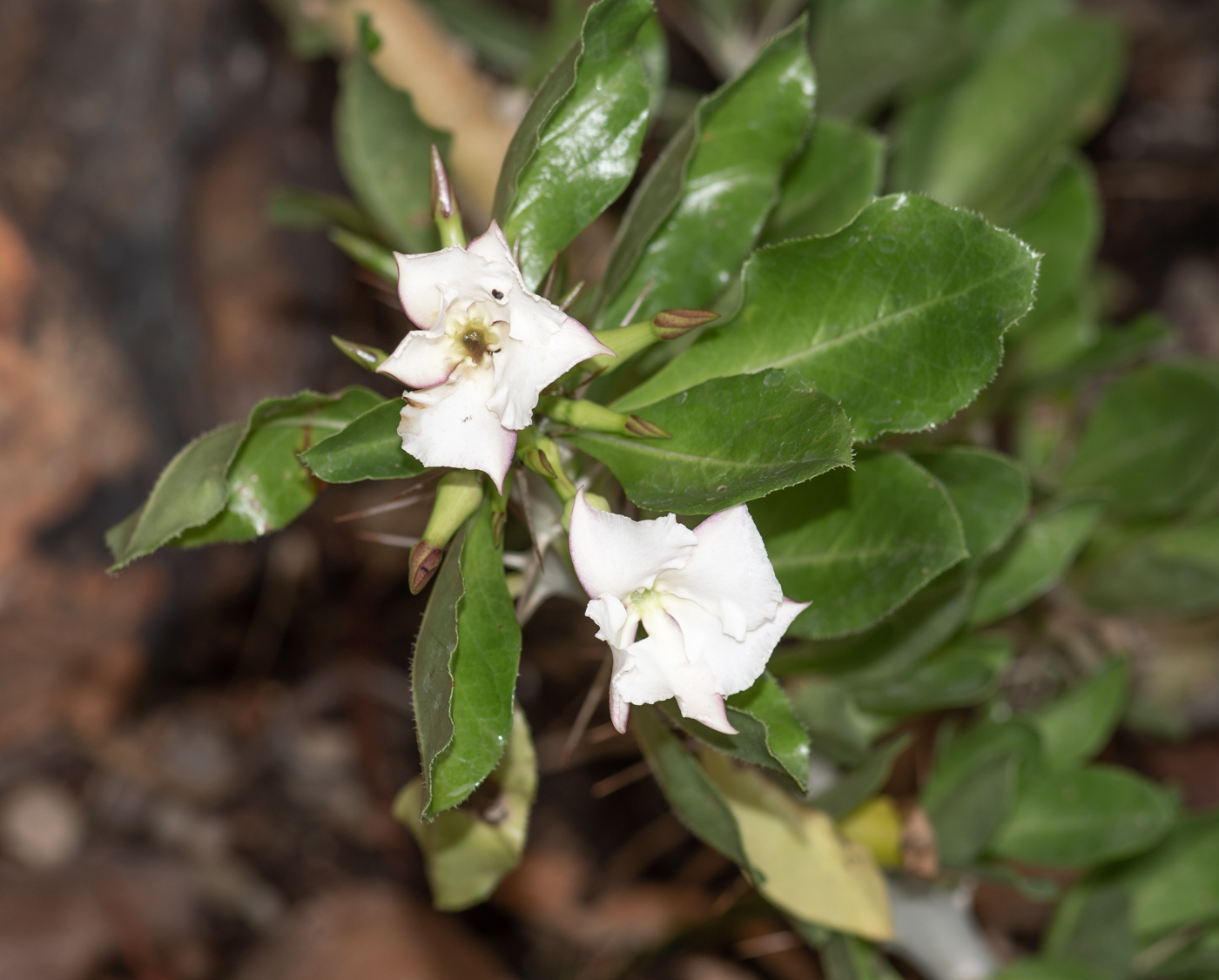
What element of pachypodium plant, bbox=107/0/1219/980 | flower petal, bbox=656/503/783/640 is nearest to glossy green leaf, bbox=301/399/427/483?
pachypodium plant, bbox=107/0/1219/980

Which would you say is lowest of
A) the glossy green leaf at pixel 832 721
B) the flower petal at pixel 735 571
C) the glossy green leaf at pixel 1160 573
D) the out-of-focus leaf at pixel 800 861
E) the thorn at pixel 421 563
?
the glossy green leaf at pixel 1160 573

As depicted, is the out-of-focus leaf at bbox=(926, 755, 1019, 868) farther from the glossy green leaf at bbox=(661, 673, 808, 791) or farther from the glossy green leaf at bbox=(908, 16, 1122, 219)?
the glossy green leaf at bbox=(908, 16, 1122, 219)

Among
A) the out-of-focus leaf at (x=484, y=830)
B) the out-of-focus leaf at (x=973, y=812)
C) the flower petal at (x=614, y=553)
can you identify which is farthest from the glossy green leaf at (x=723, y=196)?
the out-of-focus leaf at (x=973, y=812)

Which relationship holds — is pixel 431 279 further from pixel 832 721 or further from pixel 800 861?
pixel 800 861

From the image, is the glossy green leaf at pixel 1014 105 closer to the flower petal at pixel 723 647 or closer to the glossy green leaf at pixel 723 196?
the glossy green leaf at pixel 723 196

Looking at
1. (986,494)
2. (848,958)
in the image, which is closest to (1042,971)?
(848,958)

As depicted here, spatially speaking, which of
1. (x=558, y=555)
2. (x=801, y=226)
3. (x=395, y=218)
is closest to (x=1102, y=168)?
(x=801, y=226)
